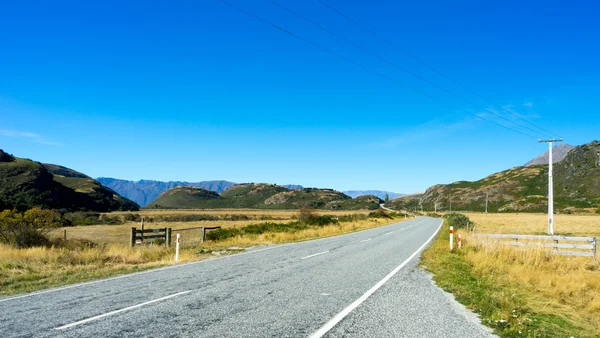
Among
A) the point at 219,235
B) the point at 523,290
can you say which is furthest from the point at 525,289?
the point at 219,235

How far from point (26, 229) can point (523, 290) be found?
19.9 meters

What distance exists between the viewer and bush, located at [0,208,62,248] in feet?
56.8

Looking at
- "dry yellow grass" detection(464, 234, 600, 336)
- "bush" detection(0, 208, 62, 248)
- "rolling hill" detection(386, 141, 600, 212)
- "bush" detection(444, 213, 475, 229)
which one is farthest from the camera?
"rolling hill" detection(386, 141, 600, 212)

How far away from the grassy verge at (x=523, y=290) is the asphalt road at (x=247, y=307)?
54cm

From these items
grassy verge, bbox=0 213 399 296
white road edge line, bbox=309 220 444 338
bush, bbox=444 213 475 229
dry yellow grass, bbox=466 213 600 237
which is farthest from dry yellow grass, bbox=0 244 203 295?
bush, bbox=444 213 475 229

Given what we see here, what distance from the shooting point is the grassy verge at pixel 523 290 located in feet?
20.5

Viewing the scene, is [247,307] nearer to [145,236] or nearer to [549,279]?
[549,279]

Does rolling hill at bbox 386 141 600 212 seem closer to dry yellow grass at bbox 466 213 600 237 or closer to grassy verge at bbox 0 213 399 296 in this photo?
dry yellow grass at bbox 466 213 600 237

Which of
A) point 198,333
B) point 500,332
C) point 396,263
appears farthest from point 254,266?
point 500,332

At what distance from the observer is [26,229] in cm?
1745

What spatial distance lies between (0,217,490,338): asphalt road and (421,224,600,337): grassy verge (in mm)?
542

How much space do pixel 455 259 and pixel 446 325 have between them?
8.75 meters

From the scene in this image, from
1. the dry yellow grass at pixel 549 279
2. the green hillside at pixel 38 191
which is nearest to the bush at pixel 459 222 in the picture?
the dry yellow grass at pixel 549 279

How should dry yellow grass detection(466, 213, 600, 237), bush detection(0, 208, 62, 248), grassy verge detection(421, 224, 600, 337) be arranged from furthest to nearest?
dry yellow grass detection(466, 213, 600, 237), bush detection(0, 208, 62, 248), grassy verge detection(421, 224, 600, 337)
